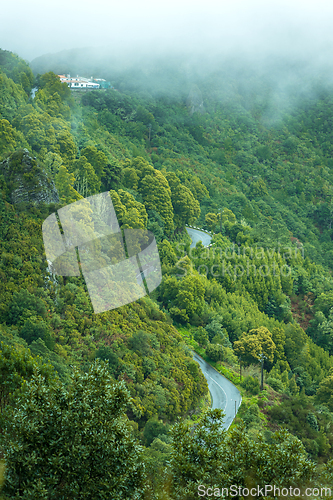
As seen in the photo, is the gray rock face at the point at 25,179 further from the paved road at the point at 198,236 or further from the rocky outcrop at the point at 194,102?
the rocky outcrop at the point at 194,102

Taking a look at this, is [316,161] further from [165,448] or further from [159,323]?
[165,448]

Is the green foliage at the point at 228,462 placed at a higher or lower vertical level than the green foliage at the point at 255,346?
higher

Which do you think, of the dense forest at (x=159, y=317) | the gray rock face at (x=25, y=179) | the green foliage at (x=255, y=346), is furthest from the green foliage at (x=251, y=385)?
the gray rock face at (x=25, y=179)

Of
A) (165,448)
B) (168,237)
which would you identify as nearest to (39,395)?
(165,448)

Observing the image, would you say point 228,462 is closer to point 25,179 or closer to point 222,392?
point 222,392

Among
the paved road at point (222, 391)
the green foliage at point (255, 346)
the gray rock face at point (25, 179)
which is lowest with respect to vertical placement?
the green foliage at point (255, 346)

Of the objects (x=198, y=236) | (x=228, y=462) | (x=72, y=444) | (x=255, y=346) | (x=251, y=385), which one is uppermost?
(x=72, y=444)

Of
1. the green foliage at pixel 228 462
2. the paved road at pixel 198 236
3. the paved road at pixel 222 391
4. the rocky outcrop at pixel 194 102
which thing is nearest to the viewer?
the green foliage at pixel 228 462

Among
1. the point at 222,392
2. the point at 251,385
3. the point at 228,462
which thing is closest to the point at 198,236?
the point at 251,385
